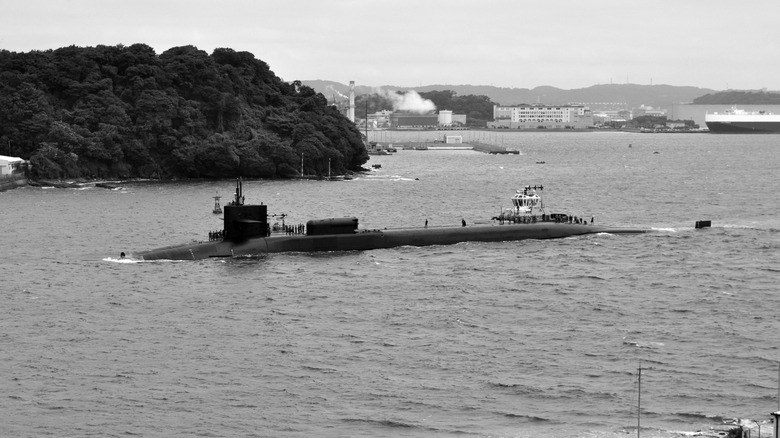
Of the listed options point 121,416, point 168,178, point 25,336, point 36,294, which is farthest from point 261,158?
point 121,416

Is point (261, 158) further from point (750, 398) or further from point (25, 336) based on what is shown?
point (750, 398)

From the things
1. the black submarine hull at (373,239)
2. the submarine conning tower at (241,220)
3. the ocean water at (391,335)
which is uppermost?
the submarine conning tower at (241,220)

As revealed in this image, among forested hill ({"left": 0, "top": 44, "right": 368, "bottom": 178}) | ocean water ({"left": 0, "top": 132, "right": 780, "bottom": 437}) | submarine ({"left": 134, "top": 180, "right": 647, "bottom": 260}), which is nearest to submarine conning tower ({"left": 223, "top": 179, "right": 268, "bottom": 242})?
submarine ({"left": 134, "top": 180, "right": 647, "bottom": 260})

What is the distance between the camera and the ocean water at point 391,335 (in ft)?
125

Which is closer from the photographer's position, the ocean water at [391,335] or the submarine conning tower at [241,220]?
the ocean water at [391,335]

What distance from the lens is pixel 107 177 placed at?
12912 cm

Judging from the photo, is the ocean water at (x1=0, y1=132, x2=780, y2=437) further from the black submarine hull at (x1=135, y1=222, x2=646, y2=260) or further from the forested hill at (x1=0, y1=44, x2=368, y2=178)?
the forested hill at (x1=0, y1=44, x2=368, y2=178)

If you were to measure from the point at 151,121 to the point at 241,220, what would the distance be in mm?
66138

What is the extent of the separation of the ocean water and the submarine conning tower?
72.9 inches

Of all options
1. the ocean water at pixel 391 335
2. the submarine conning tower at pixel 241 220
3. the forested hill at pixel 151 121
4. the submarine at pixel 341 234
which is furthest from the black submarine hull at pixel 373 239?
the forested hill at pixel 151 121

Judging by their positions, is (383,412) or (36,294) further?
(36,294)

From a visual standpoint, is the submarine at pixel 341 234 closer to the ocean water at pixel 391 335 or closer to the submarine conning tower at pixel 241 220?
the submarine conning tower at pixel 241 220

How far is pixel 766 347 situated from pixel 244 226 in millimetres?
33130

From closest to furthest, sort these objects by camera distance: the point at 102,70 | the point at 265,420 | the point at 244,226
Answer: the point at 265,420
the point at 244,226
the point at 102,70
